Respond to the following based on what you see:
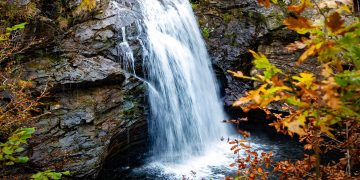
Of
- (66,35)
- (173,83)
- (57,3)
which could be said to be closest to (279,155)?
(173,83)

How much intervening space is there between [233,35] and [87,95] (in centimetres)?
530

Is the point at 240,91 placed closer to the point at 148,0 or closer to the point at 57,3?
the point at 148,0

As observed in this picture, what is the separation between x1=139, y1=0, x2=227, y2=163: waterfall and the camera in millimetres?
7055

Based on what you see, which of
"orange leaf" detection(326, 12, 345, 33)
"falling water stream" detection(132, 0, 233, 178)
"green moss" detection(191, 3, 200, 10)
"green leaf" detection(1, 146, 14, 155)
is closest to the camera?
"orange leaf" detection(326, 12, 345, 33)

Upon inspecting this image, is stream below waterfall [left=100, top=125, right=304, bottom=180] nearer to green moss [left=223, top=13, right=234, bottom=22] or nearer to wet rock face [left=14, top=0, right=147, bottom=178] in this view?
wet rock face [left=14, top=0, right=147, bottom=178]

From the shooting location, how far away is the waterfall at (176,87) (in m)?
7.05

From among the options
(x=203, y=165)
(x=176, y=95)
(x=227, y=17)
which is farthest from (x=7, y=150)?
(x=227, y=17)

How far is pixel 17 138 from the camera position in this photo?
103 inches

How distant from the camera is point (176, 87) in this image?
7.41 m

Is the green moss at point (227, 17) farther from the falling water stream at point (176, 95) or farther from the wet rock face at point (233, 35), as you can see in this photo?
the falling water stream at point (176, 95)

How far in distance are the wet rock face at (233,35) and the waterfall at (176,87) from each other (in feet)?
2.47

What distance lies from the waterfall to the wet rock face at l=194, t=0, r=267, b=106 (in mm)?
754

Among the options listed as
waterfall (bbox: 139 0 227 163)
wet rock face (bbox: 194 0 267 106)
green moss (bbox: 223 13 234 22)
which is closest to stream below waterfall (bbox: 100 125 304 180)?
waterfall (bbox: 139 0 227 163)

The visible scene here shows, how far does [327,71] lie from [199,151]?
612cm
